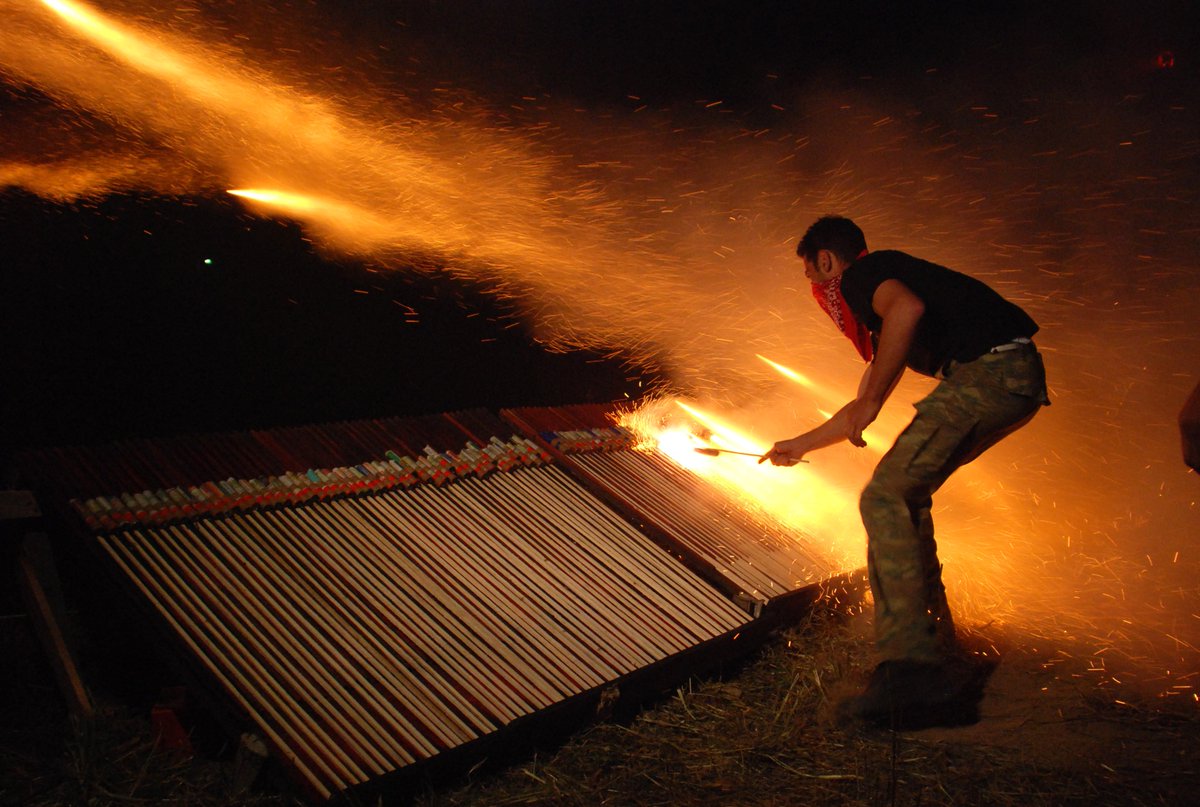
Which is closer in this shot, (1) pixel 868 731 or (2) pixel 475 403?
(1) pixel 868 731

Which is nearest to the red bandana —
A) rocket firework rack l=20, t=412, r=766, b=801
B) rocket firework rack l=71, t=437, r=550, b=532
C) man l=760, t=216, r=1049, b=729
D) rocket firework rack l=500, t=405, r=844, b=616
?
man l=760, t=216, r=1049, b=729

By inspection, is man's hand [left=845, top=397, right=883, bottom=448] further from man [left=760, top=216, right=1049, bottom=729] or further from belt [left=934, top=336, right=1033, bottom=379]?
belt [left=934, top=336, right=1033, bottom=379]

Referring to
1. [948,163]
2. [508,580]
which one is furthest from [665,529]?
[948,163]

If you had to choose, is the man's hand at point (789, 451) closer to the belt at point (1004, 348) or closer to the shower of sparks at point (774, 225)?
the belt at point (1004, 348)

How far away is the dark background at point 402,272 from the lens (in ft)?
15.8

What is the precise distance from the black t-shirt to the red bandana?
290 mm

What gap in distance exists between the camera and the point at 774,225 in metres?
7.86

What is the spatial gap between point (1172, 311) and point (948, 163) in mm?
2230

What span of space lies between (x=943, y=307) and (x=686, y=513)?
1.76m

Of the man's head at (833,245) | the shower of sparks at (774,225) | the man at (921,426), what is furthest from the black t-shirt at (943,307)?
the shower of sparks at (774,225)

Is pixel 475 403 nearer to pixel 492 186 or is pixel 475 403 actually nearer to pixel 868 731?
pixel 492 186

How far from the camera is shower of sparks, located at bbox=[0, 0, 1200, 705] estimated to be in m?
5.70

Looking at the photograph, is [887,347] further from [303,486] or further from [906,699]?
[303,486]

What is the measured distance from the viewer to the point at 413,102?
7.26m
